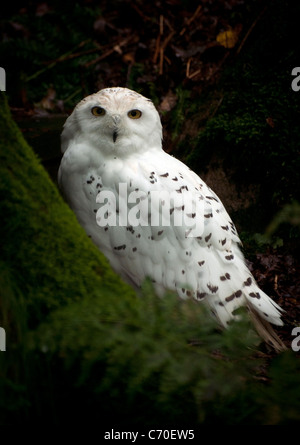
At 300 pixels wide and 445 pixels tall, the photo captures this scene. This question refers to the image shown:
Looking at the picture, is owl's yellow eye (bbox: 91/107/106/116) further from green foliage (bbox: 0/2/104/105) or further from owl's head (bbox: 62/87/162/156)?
green foliage (bbox: 0/2/104/105)

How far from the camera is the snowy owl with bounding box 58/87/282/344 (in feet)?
8.86

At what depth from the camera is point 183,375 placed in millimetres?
1277

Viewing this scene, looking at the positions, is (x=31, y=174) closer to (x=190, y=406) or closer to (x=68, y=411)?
(x=68, y=411)

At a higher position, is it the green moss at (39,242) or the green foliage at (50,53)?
the green foliage at (50,53)

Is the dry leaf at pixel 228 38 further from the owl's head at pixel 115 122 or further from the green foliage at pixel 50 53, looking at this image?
the owl's head at pixel 115 122

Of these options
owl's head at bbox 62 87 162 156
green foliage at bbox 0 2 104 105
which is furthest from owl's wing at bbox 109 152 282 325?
green foliage at bbox 0 2 104 105

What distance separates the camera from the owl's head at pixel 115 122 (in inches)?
108

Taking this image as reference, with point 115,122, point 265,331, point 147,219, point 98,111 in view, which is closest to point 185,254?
point 147,219

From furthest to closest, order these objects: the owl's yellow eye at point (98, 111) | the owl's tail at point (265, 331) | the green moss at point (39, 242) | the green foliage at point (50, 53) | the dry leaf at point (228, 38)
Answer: the green foliage at point (50, 53) → the dry leaf at point (228, 38) → the owl's yellow eye at point (98, 111) → the owl's tail at point (265, 331) → the green moss at point (39, 242)

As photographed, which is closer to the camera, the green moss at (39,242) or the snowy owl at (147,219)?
the green moss at (39,242)

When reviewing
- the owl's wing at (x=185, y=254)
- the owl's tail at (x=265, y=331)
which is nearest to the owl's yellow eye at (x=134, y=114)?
the owl's wing at (x=185, y=254)

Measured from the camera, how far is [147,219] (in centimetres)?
270

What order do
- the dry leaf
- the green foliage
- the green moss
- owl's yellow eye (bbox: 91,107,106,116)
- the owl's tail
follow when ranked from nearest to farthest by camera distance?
the green moss
the owl's tail
owl's yellow eye (bbox: 91,107,106,116)
the dry leaf
the green foliage

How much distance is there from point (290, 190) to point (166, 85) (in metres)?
2.09
